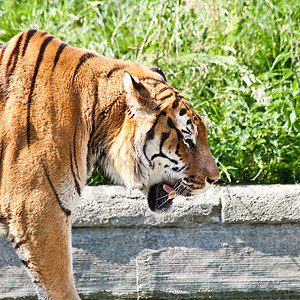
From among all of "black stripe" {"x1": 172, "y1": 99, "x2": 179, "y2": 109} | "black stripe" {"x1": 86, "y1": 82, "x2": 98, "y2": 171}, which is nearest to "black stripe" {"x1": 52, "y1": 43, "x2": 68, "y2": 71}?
"black stripe" {"x1": 86, "y1": 82, "x2": 98, "y2": 171}

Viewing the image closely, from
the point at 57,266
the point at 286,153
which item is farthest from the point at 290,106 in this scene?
the point at 57,266

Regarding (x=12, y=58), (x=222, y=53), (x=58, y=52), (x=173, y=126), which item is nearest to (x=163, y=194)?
(x=173, y=126)

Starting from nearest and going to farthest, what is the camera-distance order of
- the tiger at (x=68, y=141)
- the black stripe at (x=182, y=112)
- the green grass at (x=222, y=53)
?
the tiger at (x=68, y=141)
the black stripe at (x=182, y=112)
the green grass at (x=222, y=53)

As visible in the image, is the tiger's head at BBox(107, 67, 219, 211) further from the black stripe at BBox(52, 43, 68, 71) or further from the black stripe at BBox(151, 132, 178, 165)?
the black stripe at BBox(52, 43, 68, 71)

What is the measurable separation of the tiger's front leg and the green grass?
6.02 feet

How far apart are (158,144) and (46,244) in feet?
2.82

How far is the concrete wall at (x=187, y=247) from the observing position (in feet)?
13.2

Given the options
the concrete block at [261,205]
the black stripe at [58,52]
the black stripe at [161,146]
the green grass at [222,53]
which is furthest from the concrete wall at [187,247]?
the black stripe at [58,52]

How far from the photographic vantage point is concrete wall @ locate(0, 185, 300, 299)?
13.2 ft

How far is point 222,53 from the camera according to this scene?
5.76 meters

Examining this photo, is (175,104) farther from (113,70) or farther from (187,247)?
(187,247)

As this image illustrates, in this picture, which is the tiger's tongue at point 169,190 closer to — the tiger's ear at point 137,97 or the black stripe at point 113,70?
the tiger's ear at point 137,97

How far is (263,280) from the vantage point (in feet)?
13.6

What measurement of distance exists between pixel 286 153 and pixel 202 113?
35.2 inches
